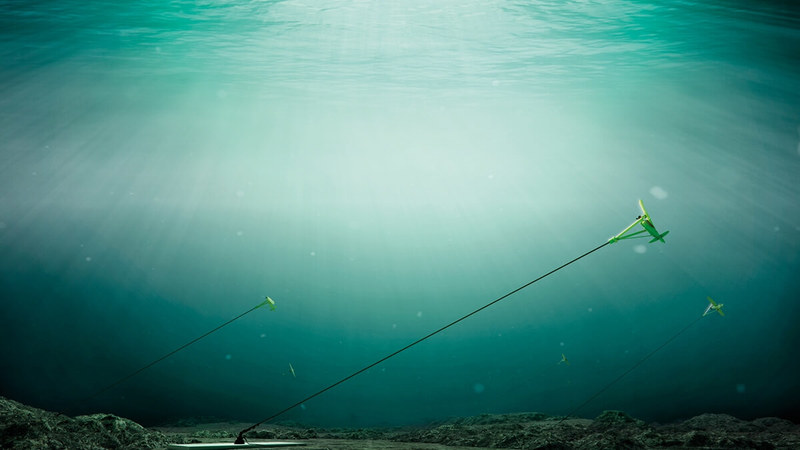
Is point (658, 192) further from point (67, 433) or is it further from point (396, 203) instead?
point (67, 433)

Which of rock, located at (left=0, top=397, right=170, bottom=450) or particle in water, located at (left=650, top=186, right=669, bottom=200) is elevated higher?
rock, located at (left=0, top=397, right=170, bottom=450)

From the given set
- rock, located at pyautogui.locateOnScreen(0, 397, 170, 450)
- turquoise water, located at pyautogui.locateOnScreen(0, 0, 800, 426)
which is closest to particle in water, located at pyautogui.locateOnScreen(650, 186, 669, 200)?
turquoise water, located at pyautogui.locateOnScreen(0, 0, 800, 426)

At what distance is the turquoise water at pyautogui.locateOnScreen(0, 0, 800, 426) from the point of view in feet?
37.7

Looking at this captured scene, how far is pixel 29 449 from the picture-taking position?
3828 millimetres

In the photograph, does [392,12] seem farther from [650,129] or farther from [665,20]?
[650,129]

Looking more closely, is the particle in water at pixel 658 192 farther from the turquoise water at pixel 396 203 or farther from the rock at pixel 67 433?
the rock at pixel 67 433

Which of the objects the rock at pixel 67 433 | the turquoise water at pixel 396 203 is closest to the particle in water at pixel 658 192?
the turquoise water at pixel 396 203

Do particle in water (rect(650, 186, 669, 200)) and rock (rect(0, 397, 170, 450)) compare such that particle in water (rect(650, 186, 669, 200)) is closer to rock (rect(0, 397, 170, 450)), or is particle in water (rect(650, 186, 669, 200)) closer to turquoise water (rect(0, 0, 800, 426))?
turquoise water (rect(0, 0, 800, 426))

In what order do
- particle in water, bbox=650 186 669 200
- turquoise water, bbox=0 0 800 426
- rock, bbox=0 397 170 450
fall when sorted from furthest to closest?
particle in water, bbox=650 186 669 200 < turquoise water, bbox=0 0 800 426 < rock, bbox=0 397 170 450

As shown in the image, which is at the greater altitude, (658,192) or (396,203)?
(658,192)

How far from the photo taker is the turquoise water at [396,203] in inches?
453

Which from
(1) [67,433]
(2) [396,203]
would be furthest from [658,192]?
(1) [67,433]

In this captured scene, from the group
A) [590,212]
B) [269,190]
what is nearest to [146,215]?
[269,190]

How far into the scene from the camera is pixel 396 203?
31.8 meters
